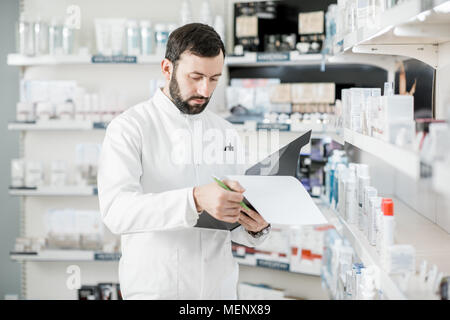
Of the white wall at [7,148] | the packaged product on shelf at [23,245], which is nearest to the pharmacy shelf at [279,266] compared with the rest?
the packaged product on shelf at [23,245]

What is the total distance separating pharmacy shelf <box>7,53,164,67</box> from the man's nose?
1.60 meters

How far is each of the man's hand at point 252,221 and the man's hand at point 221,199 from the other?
175 millimetres

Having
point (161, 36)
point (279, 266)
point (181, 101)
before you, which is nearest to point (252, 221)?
point (181, 101)

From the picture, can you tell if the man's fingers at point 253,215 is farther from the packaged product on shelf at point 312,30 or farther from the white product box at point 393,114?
the packaged product on shelf at point 312,30

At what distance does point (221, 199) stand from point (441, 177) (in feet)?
1.92

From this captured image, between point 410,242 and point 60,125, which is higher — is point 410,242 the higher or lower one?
the lower one

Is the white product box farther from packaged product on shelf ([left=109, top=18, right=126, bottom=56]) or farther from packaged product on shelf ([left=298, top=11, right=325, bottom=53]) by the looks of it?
packaged product on shelf ([left=109, top=18, right=126, bottom=56])

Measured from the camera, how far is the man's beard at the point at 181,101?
1.78 m

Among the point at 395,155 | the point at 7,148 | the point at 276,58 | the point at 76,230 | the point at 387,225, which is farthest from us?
the point at 7,148

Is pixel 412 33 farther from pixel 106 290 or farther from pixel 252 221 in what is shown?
pixel 106 290

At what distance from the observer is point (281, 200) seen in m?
1.36

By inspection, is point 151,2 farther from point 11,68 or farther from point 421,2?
point 421,2

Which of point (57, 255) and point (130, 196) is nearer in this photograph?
point (130, 196)

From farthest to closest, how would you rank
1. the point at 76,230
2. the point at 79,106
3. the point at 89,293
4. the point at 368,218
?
the point at 89,293 < the point at 76,230 < the point at 79,106 < the point at 368,218
